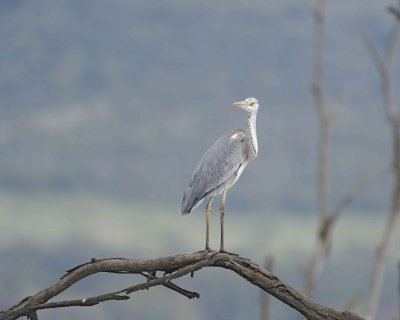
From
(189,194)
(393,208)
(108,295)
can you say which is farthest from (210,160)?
(393,208)

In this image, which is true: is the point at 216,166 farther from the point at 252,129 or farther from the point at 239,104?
the point at 239,104

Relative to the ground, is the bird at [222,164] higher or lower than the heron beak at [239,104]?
lower

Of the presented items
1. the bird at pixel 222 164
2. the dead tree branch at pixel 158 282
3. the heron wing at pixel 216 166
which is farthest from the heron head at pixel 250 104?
the dead tree branch at pixel 158 282

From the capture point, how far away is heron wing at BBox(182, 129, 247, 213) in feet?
16.8

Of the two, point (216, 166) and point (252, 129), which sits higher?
point (252, 129)

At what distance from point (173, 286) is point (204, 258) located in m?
0.21

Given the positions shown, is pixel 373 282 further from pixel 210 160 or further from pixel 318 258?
pixel 210 160

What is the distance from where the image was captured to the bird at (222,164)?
5.07m

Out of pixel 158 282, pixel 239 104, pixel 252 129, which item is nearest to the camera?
pixel 158 282

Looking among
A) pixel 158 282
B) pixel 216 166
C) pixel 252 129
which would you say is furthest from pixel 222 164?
pixel 158 282

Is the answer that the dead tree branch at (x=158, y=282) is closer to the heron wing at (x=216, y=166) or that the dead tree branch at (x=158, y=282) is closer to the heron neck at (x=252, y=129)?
the heron wing at (x=216, y=166)

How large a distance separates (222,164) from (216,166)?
0.19 ft

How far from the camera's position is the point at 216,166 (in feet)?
16.8

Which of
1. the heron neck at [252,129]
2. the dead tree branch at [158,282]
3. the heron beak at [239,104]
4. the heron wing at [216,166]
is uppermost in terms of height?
the heron beak at [239,104]
